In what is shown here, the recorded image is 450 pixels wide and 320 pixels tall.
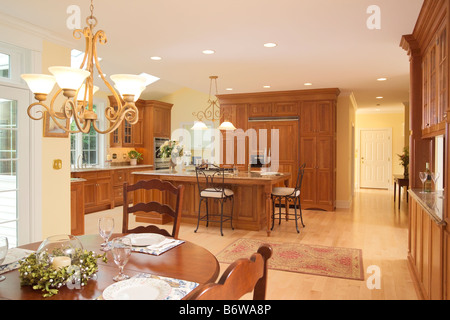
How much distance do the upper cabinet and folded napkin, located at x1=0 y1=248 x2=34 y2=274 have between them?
283 cm

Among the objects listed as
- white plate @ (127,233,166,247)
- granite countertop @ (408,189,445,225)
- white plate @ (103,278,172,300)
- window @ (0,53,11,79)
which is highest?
window @ (0,53,11,79)

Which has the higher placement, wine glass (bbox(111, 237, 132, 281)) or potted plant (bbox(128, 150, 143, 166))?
potted plant (bbox(128, 150, 143, 166))

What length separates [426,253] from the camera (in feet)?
9.18

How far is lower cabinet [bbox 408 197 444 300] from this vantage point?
2254mm

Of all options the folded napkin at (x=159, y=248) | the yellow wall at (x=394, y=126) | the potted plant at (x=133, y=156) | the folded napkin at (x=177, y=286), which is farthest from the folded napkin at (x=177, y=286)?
the yellow wall at (x=394, y=126)

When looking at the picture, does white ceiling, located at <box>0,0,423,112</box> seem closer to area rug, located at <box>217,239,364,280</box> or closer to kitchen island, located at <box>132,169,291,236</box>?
kitchen island, located at <box>132,169,291,236</box>

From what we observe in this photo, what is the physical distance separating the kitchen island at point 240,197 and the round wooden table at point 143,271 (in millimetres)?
3224

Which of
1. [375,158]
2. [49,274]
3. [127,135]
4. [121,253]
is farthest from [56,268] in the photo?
[375,158]

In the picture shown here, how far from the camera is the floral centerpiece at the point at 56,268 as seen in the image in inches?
50.8

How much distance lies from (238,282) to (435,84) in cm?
301

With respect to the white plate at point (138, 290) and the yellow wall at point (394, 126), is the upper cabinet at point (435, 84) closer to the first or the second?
the white plate at point (138, 290)

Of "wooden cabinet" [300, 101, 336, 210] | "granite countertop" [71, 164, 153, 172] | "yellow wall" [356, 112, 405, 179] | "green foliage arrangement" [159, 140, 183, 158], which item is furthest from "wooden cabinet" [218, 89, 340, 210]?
"yellow wall" [356, 112, 405, 179]
